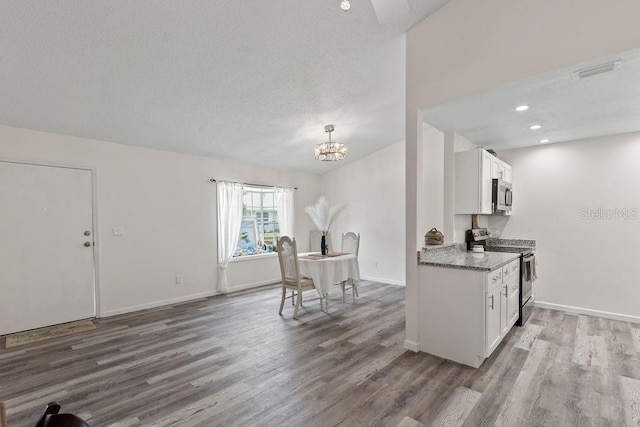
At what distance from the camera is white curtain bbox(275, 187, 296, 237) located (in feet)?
20.2

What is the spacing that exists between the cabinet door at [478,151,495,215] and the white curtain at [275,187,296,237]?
363cm

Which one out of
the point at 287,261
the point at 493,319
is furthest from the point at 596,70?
the point at 287,261

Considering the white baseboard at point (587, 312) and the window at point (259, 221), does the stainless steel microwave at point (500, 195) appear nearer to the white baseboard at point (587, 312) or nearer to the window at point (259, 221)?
the white baseboard at point (587, 312)

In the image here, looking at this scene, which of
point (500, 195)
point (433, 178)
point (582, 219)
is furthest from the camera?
point (433, 178)

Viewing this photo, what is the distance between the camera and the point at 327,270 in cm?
412

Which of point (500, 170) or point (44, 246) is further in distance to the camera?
point (500, 170)

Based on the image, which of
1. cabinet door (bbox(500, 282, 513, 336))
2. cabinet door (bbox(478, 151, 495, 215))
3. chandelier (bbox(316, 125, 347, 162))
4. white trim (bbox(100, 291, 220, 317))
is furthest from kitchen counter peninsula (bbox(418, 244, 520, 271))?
white trim (bbox(100, 291, 220, 317))

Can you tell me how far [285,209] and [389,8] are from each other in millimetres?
4442

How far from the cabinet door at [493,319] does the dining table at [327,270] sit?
2.01 m

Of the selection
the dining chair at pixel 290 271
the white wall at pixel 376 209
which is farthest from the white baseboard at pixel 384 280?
the dining chair at pixel 290 271

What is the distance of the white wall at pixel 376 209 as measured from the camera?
226 inches

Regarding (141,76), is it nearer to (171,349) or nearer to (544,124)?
(171,349)

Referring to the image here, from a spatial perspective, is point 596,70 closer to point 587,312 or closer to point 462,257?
point 462,257

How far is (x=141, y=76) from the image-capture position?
2.94 metres
